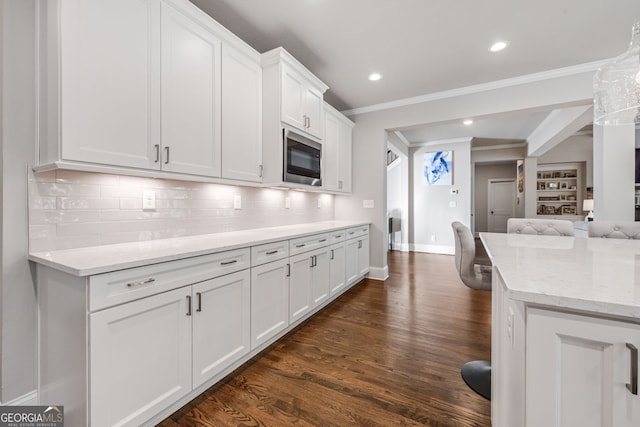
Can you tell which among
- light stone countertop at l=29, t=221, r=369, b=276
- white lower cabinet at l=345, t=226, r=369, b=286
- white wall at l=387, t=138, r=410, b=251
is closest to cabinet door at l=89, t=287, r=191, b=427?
light stone countertop at l=29, t=221, r=369, b=276

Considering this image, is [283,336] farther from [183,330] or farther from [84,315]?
[84,315]

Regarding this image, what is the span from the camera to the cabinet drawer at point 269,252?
6.33ft

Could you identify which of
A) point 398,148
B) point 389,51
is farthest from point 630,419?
point 398,148

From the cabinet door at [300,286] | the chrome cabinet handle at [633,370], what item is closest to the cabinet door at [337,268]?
the cabinet door at [300,286]

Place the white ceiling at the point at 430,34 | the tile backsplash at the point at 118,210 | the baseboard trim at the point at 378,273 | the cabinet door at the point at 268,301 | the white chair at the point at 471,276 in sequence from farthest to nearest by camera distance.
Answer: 1. the baseboard trim at the point at 378,273
2. the white ceiling at the point at 430,34
3. the cabinet door at the point at 268,301
4. the white chair at the point at 471,276
5. the tile backsplash at the point at 118,210

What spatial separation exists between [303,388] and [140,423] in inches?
33.5

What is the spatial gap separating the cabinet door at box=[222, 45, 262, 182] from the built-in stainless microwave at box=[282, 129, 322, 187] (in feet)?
0.82

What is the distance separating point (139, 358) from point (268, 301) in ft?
2.99

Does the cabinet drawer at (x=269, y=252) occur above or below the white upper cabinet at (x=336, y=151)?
below

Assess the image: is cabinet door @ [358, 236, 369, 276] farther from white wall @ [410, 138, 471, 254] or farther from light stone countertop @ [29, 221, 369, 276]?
white wall @ [410, 138, 471, 254]

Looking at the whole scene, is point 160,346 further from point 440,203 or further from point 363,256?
point 440,203

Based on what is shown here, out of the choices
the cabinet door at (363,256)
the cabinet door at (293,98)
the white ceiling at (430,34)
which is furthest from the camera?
the cabinet door at (363,256)

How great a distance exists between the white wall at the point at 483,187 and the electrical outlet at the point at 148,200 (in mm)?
9692

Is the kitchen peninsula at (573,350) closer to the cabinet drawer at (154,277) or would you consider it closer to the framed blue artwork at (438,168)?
the cabinet drawer at (154,277)
